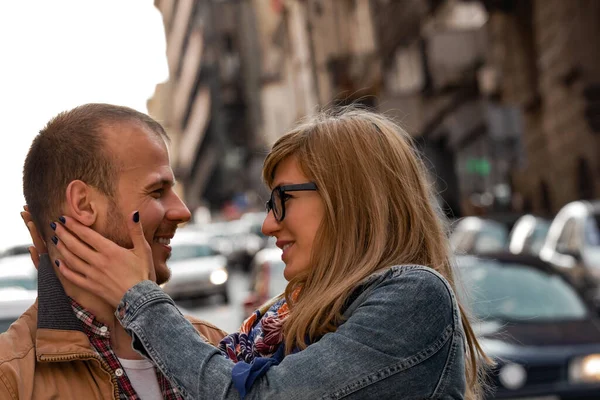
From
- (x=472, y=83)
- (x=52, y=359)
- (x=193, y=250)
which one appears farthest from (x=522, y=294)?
(x=472, y=83)

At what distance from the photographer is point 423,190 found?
3.19 m

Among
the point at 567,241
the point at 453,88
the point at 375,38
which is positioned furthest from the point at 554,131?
the point at 375,38

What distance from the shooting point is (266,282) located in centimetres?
1507

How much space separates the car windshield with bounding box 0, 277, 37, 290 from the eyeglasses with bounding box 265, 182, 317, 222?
6709 millimetres

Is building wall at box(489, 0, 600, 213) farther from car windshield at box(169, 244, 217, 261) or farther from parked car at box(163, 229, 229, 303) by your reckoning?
car windshield at box(169, 244, 217, 261)

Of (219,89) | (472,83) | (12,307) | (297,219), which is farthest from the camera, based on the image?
(219,89)

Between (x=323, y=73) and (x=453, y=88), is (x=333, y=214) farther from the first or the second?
(x=323, y=73)

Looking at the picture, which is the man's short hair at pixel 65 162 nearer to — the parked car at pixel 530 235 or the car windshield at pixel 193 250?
the parked car at pixel 530 235

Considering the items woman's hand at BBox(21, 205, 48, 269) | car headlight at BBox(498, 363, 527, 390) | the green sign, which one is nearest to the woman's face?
woman's hand at BBox(21, 205, 48, 269)

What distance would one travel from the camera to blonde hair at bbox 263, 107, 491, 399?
300 cm

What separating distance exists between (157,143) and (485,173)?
111 ft

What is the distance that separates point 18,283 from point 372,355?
7388 mm

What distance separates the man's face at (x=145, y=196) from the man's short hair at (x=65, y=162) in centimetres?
3

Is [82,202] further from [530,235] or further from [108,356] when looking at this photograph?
[530,235]
